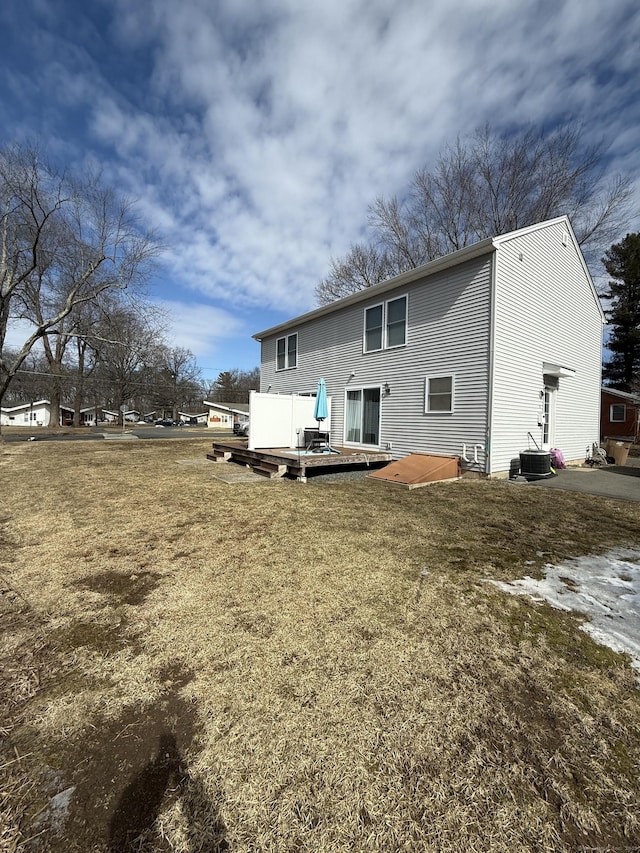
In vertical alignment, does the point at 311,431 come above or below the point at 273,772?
above

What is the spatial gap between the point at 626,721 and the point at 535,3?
12.8 metres

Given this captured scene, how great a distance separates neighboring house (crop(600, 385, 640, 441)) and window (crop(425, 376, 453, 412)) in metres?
19.2

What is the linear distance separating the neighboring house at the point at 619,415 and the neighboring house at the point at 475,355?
12626 mm

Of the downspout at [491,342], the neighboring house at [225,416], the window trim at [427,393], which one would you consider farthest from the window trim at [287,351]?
the neighboring house at [225,416]

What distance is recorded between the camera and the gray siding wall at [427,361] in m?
8.08

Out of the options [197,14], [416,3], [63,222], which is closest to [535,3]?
[416,3]

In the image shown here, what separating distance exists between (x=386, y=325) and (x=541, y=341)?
407 cm

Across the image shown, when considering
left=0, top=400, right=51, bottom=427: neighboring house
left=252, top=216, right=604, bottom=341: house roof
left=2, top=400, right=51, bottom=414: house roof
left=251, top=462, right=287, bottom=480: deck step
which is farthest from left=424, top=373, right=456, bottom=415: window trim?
left=0, top=400, right=51, bottom=427: neighboring house

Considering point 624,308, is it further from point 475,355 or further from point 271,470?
point 271,470

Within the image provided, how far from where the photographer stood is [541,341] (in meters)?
9.35

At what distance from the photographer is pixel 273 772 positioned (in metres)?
1.43

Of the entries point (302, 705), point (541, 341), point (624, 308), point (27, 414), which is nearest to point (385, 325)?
point (541, 341)

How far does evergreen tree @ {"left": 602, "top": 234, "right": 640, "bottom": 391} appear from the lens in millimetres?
24672

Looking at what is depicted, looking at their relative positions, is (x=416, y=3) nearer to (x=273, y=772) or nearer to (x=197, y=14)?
(x=197, y=14)
